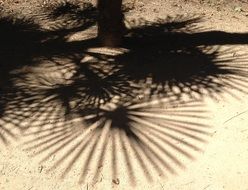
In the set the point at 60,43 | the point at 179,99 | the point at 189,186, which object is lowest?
the point at 189,186

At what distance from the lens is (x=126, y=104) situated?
507cm

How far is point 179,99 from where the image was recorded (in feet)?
16.9

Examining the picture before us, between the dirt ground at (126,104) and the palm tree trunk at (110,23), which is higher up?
the palm tree trunk at (110,23)

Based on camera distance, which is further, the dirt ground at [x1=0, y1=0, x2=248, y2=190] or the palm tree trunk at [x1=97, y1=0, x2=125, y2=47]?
the palm tree trunk at [x1=97, y1=0, x2=125, y2=47]

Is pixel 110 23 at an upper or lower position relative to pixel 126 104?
upper

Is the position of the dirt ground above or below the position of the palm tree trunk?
below

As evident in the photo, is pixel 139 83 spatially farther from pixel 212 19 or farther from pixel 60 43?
pixel 212 19

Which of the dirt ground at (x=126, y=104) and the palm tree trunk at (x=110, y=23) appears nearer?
the dirt ground at (x=126, y=104)

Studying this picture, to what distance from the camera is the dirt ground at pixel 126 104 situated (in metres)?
4.27

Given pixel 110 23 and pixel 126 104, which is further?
pixel 110 23

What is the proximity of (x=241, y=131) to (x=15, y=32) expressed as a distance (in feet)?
12.4

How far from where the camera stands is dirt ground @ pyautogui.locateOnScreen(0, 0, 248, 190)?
14.0 feet

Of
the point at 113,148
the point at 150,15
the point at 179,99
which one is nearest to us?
the point at 113,148

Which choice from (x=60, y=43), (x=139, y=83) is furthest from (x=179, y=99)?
(x=60, y=43)
